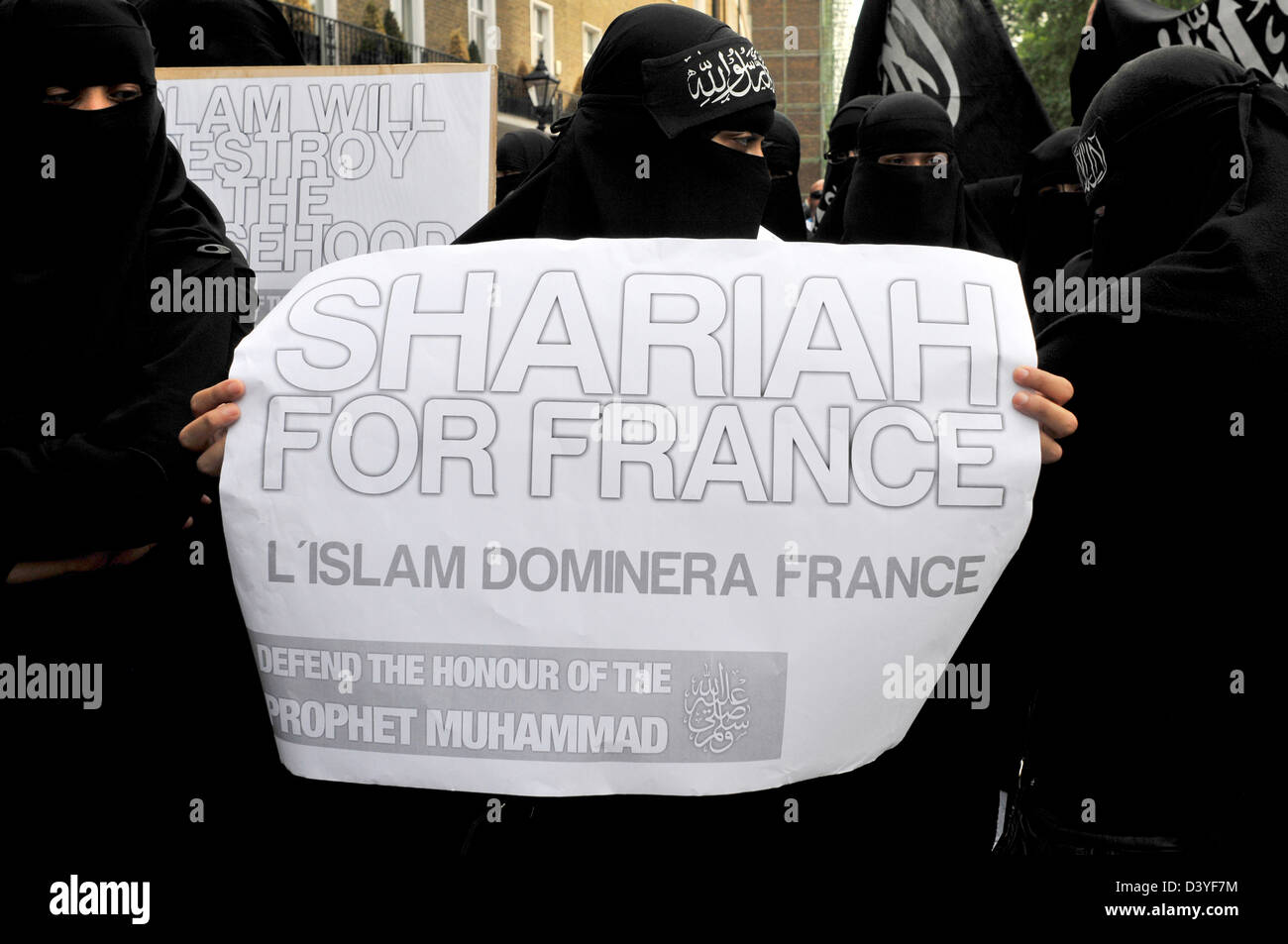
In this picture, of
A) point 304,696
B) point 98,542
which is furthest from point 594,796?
point 98,542

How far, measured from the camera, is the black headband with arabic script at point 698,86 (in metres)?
1.97

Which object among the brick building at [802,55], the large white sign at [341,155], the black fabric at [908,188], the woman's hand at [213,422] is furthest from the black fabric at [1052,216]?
the brick building at [802,55]

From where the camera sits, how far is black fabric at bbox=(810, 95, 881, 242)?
500 centimetres

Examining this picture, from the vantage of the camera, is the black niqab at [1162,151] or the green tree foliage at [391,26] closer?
the black niqab at [1162,151]

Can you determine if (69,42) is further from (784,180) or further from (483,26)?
(483,26)

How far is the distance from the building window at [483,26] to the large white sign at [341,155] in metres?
16.7

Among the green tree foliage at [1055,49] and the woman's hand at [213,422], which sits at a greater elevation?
the green tree foliage at [1055,49]

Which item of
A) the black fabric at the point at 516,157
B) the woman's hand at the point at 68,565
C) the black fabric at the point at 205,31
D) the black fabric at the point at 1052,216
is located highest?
the black fabric at the point at 205,31

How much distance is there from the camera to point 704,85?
198cm

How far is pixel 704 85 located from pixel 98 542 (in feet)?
3.83

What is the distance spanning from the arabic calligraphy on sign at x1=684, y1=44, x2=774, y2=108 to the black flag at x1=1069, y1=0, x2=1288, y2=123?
2.35 metres

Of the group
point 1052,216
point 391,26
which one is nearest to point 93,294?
point 1052,216

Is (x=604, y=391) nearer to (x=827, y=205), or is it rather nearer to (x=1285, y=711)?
(x=1285, y=711)

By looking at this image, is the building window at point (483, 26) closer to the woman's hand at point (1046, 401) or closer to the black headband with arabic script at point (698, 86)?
the black headband with arabic script at point (698, 86)
